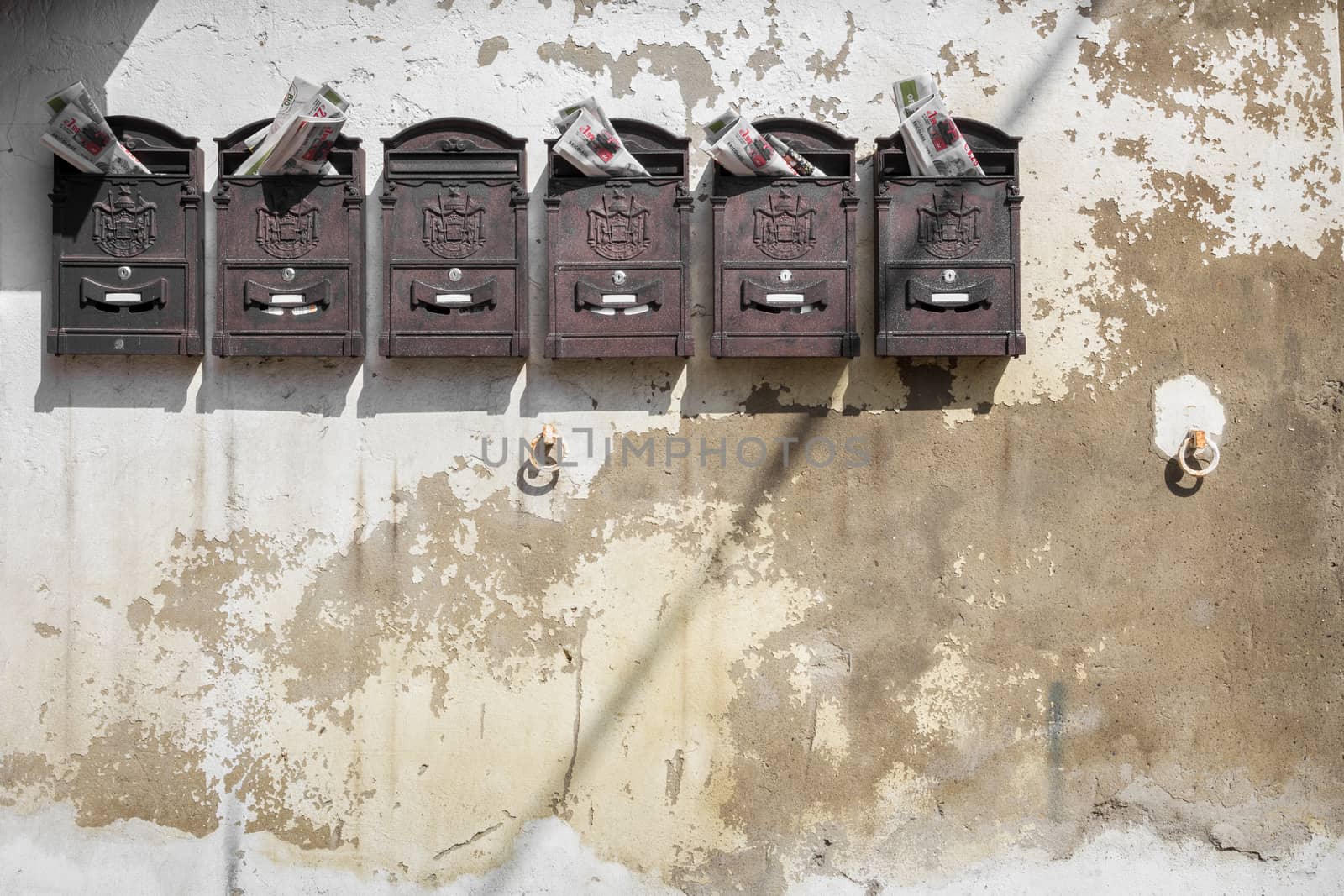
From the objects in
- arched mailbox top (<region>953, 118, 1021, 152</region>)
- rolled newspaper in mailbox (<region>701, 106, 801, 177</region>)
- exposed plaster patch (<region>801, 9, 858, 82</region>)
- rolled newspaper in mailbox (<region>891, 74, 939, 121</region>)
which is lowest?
rolled newspaper in mailbox (<region>701, 106, 801, 177</region>)

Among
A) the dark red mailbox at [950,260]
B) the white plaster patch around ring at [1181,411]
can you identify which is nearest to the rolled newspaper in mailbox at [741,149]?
the dark red mailbox at [950,260]

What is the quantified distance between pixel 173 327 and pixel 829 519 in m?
2.18

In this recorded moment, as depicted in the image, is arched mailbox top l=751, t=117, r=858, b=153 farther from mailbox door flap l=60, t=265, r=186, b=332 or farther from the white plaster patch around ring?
mailbox door flap l=60, t=265, r=186, b=332

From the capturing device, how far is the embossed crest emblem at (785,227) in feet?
9.33

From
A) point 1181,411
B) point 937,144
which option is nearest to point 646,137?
point 937,144

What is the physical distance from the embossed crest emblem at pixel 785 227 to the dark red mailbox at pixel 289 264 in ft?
4.18

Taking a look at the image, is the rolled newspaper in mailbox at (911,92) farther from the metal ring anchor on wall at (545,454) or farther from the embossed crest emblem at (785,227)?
the metal ring anchor on wall at (545,454)

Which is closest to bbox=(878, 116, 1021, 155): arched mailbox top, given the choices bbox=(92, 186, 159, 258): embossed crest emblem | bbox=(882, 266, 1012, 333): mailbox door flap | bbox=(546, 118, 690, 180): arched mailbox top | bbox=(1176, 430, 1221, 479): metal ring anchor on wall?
bbox=(882, 266, 1012, 333): mailbox door flap

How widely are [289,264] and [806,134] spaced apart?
169cm

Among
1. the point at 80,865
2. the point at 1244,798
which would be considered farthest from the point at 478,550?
the point at 1244,798

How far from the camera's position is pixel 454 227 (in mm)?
2834

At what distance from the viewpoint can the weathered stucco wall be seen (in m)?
2.90

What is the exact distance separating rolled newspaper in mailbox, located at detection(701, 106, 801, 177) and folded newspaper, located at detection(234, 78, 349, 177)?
1.15 metres

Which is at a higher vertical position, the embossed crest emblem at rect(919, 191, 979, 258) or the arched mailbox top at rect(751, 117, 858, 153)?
the arched mailbox top at rect(751, 117, 858, 153)
